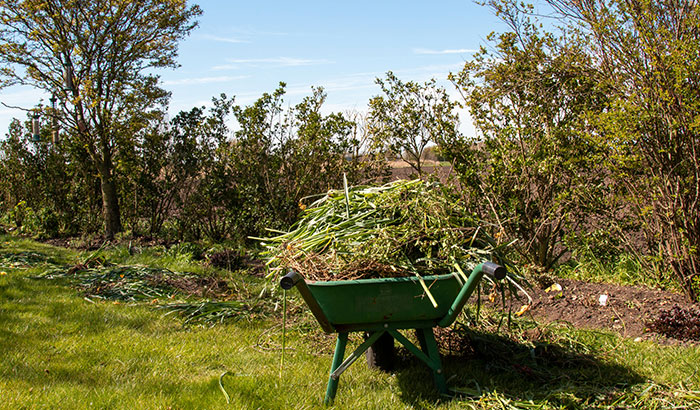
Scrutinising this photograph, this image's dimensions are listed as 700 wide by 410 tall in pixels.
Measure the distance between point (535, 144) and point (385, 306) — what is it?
10.1ft

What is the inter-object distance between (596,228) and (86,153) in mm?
7640

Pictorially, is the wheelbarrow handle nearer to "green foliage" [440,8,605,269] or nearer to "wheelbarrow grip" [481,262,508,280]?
"wheelbarrow grip" [481,262,508,280]

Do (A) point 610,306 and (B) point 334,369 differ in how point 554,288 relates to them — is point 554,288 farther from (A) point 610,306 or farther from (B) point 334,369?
(B) point 334,369

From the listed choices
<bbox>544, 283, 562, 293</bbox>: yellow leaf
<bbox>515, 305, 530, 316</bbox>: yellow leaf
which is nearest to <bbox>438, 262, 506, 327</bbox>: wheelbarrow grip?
<bbox>515, 305, 530, 316</bbox>: yellow leaf

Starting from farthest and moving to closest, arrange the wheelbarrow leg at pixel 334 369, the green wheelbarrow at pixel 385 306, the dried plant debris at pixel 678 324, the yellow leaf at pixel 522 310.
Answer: the yellow leaf at pixel 522 310 → the dried plant debris at pixel 678 324 → the wheelbarrow leg at pixel 334 369 → the green wheelbarrow at pixel 385 306

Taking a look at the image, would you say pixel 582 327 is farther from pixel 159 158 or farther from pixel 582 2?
pixel 159 158

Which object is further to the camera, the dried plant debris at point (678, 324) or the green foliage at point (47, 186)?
the green foliage at point (47, 186)

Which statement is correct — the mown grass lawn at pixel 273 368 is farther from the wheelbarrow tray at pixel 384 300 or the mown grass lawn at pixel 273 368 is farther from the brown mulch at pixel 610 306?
the wheelbarrow tray at pixel 384 300

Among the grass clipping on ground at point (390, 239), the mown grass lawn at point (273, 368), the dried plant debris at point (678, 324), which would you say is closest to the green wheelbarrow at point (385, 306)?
the grass clipping on ground at point (390, 239)

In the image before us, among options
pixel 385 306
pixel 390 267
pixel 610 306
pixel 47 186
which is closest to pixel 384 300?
pixel 385 306

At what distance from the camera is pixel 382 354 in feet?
10.5

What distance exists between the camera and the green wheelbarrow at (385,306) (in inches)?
103

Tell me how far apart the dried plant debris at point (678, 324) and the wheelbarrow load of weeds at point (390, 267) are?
1626mm

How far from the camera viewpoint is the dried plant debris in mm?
3566
